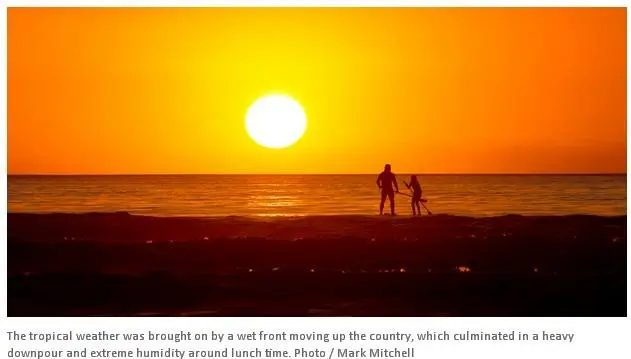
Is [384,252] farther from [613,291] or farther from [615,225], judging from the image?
[615,225]

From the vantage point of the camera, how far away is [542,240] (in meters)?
20.2

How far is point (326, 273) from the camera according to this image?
1630 centimetres

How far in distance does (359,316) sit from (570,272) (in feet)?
18.5

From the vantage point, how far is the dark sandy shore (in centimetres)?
1382

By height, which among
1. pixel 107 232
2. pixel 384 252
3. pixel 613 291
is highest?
pixel 107 232

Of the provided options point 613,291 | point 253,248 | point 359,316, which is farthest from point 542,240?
point 359,316

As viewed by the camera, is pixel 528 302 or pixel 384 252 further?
pixel 384 252

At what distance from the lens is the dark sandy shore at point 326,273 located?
13820 mm

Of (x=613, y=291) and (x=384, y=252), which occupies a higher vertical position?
(x=384, y=252)
